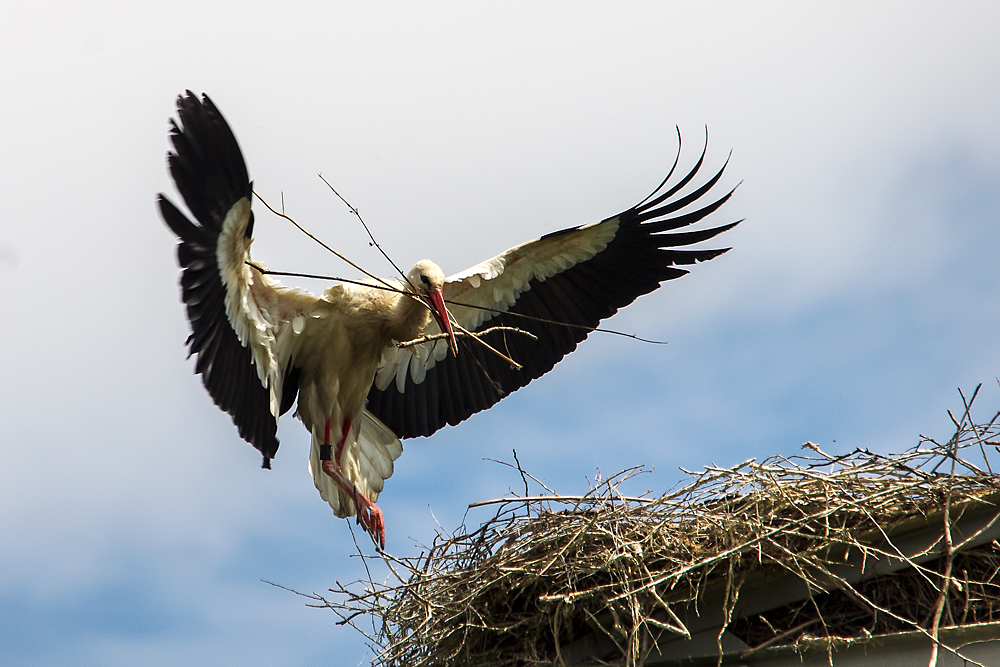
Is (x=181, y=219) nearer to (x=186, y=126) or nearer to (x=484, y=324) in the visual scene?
(x=186, y=126)

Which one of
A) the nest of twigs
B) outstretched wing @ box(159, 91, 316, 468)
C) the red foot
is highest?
outstretched wing @ box(159, 91, 316, 468)

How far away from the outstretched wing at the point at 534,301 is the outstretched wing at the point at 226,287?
98cm

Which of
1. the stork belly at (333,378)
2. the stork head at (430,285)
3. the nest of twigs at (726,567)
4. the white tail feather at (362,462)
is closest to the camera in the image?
the nest of twigs at (726,567)

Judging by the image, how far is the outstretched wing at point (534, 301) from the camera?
18.2 ft

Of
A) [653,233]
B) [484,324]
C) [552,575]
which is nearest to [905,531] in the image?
[552,575]

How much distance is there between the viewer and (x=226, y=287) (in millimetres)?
4383

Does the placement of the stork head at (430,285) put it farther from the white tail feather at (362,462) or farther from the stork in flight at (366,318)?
the white tail feather at (362,462)

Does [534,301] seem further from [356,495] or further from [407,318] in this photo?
[356,495]

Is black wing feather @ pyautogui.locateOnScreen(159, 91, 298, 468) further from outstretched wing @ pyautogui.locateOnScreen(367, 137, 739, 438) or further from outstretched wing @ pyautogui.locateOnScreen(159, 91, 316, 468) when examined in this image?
outstretched wing @ pyautogui.locateOnScreen(367, 137, 739, 438)

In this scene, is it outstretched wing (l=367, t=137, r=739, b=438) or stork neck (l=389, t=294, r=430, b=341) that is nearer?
stork neck (l=389, t=294, r=430, b=341)

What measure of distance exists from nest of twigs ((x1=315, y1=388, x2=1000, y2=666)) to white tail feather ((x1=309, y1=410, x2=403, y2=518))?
116 cm

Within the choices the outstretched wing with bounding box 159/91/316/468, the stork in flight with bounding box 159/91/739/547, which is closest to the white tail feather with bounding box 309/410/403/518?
the stork in flight with bounding box 159/91/739/547

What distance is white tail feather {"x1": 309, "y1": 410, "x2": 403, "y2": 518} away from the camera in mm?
5312

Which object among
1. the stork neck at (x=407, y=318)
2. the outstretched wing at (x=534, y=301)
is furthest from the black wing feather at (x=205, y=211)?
the outstretched wing at (x=534, y=301)
